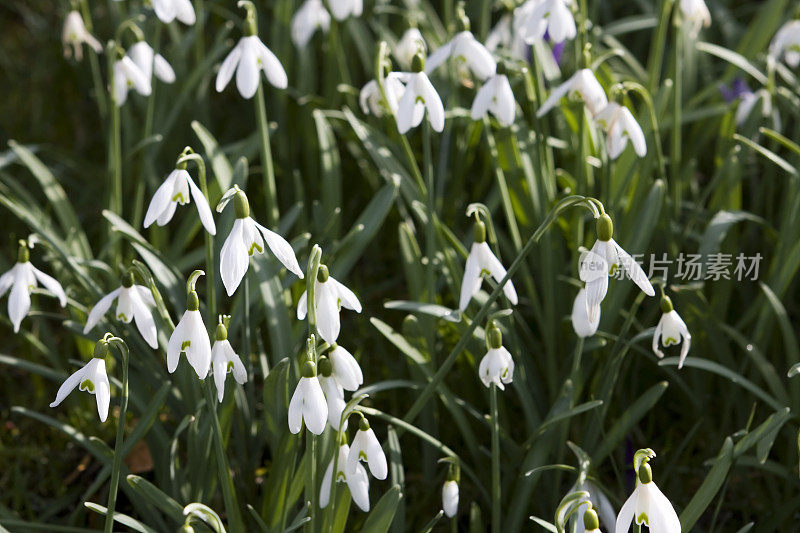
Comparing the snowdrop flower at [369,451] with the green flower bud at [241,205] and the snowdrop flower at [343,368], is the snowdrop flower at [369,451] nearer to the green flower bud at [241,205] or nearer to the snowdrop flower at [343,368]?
the snowdrop flower at [343,368]

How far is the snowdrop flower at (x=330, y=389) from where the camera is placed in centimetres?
147

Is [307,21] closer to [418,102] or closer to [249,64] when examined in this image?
[249,64]

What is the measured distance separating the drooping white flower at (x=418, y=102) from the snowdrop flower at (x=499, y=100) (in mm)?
155

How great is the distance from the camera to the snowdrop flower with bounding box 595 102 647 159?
186 cm

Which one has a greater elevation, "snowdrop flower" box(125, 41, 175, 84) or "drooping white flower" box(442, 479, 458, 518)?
"snowdrop flower" box(125, 41, 175, 84)

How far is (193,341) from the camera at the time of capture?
140 centimetres

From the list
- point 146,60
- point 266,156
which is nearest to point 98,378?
point 266,156

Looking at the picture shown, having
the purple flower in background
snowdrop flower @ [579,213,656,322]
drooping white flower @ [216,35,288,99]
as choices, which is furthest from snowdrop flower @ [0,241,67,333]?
the purple flower in background

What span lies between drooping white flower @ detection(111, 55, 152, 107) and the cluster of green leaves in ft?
0.45

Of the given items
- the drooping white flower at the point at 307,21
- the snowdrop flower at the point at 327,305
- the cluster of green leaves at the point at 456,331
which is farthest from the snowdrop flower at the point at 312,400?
the drooping white flower at the point at 307,21

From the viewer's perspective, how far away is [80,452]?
228cm

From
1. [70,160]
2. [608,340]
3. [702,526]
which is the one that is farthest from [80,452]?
[702,526]

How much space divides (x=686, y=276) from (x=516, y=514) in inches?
29.0

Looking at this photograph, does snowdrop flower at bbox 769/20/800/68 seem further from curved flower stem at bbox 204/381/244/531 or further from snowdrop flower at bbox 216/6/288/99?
curved flower stem at bbox 204/381/244/531
